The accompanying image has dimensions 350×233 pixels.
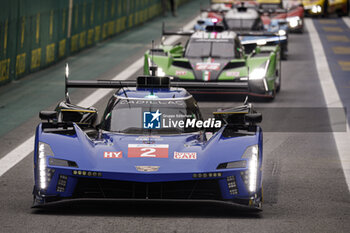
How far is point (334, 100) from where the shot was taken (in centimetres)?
1972

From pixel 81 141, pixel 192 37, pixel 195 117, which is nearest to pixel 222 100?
pixel 192 37

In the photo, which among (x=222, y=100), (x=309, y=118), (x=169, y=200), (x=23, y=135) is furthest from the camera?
(x=222, y=100)

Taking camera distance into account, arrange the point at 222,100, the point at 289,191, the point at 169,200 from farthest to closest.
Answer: the point at 222,100 < the point at 289,191 < the point at 169,200

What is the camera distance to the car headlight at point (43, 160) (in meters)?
9.19

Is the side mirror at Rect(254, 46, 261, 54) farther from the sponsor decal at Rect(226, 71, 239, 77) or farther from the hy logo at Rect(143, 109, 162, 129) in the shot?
the hy logo at Rect(143, 109, 162, 129)

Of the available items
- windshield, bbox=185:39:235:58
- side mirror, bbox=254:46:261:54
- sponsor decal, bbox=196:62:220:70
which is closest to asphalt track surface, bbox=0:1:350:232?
sponsor decal, bbox=196:62:220:70

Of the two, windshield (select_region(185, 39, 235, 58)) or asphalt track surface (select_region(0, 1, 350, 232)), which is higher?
asphalt track surface (select_region(0, 1, 350, 232))

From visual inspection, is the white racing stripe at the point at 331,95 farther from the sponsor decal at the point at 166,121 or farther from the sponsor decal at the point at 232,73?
the sponsor decal at the point at 166,121

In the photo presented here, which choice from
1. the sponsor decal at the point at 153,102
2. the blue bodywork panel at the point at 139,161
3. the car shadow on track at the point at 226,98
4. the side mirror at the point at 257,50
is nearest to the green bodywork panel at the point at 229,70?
the car shadow on track at the point at 226,98

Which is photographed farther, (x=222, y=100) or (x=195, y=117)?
(x=222, y=100)

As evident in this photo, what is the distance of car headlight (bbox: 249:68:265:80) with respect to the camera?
19.3 meters

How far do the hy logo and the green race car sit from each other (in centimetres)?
799

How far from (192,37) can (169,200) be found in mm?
11946

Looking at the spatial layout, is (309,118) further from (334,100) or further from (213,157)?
(213,157)
